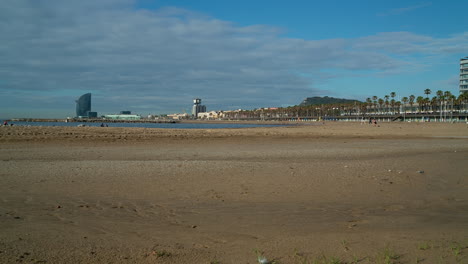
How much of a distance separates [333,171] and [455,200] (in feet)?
13.0

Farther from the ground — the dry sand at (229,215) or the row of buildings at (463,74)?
the row of buildings at (463,74)

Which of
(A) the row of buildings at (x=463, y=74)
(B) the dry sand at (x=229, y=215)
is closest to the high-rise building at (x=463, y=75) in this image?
(A) the row of buildings at (x=463, y=74)

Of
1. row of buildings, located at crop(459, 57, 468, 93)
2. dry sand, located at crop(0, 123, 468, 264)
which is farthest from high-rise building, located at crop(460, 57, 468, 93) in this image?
dry sand, located at crop(0, 123, 468, 264)

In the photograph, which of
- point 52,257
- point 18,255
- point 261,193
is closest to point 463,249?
point 261,193

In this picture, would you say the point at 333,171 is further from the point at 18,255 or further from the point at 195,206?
the point at 18,255

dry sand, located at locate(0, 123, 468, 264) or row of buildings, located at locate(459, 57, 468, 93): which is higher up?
row of buildings, located at locate(459, 57, 468, 93)

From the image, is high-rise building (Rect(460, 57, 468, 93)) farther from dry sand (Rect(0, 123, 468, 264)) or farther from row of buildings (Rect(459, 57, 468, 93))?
dry sand (Rect(0, 123, 468, 264))

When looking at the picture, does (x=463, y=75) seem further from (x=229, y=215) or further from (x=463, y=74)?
(x=229, y=215)

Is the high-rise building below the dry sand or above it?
above

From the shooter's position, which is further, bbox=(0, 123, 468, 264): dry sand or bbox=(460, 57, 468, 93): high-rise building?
bbox=(460, 57, 468, 93): high-rise building

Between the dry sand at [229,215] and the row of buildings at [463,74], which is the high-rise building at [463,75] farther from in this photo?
the dry sand at [229,215]

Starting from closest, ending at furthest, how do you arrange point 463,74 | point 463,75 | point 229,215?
point 229,215, point 463,74, point 463,75

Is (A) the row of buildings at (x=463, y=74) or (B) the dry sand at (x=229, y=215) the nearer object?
(B) the dry sand at (x=229, y=215)

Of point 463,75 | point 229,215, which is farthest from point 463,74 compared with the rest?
point 229,215
